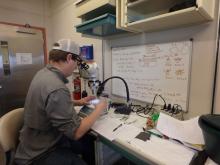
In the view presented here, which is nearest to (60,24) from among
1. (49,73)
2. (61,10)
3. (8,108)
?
(61,10)

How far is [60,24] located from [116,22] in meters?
1.83

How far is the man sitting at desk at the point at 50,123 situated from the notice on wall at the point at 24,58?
76.0 inches

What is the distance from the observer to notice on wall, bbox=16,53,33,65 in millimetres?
2779

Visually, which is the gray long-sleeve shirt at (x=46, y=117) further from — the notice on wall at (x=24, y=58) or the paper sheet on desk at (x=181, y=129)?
the notice on wall at (x=24, y=58)

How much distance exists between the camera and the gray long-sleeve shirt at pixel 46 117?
3.35 ft

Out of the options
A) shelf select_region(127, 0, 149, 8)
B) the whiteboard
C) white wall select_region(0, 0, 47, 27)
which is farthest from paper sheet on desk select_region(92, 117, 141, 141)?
white wall select_region(0, 0, 47, 27)

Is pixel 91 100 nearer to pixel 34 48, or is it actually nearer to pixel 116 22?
pixel 116 22

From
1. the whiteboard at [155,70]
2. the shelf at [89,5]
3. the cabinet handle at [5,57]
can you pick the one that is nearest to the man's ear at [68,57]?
the shelf at [89,5]

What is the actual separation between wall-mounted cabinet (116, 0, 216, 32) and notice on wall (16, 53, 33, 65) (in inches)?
84.1

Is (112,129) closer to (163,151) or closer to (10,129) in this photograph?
(163,151)

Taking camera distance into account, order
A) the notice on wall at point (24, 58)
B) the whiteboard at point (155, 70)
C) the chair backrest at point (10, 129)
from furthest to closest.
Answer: the notice on wall at point (24, 58) < the whiteboard at point (155, 70) < the chair backrest at point (10, 129)

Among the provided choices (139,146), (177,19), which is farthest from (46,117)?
(177,19)

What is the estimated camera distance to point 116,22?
138 cm

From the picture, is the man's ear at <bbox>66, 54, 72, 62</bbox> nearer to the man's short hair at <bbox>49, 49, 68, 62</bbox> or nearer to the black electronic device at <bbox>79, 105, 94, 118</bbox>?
the man's short hair at <bbox>49, 49, 68, 62</bbox>
